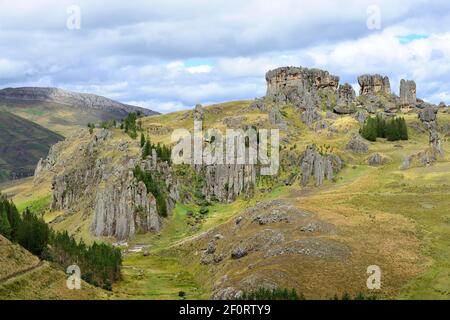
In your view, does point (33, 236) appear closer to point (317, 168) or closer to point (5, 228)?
point (5, 228)

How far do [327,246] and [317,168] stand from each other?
7976 cm

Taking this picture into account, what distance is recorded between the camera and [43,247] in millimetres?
Answer: 112062

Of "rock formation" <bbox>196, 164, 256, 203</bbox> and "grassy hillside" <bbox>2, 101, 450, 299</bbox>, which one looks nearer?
"grassy hillside" <bbox>2, 101, 450, 299</bbox>

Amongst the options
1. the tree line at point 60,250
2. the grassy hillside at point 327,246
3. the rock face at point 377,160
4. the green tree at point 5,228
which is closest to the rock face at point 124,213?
the grassy hillside at point 327,246

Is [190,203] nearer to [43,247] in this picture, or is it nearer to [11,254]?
[43,247]

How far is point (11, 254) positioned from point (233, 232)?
50324mm

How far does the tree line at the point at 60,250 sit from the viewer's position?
10938cm

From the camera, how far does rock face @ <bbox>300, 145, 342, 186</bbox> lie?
572 feet

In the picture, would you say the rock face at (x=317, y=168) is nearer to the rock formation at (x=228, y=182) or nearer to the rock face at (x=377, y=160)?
the rock face at (x=377, y=160)

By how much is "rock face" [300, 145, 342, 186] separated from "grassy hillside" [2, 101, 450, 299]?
680cm

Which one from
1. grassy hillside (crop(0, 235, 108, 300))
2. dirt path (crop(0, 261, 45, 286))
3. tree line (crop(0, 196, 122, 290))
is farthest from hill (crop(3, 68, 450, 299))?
dirt path (crop(0, 261, 45, 286))

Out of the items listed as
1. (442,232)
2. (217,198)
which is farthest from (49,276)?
(217,198)

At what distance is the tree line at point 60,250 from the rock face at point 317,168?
7403 cm

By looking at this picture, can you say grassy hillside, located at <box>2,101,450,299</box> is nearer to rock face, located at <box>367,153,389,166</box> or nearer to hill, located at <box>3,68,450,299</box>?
hill, located at <box>3,68,450,299</box>
